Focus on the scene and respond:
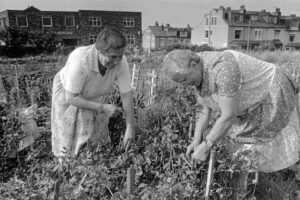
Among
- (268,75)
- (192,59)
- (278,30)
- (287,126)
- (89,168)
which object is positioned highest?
(278,30)

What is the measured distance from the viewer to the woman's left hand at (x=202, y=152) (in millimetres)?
1723

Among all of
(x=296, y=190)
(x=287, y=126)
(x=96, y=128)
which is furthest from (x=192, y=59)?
(x=296, y=190)

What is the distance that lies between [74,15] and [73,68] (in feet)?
114

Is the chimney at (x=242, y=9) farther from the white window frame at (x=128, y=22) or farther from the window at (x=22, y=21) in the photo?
the window at (x=22, y=21)

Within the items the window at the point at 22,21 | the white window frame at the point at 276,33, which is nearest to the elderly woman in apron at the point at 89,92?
the window at the point at 22,21

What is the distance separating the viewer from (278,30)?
45.5 m

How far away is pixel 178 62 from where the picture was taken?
1574mm

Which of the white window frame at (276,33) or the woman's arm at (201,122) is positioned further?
the white window frame at (276,33)

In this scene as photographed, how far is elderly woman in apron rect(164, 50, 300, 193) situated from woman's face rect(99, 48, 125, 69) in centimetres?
33

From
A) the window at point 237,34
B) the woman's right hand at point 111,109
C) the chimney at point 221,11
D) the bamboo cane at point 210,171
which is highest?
the chimney at point 221,11

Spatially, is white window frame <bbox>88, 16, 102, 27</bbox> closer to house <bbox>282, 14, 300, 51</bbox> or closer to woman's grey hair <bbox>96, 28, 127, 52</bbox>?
house <bbox>282, 14, 300, 51</bbox>

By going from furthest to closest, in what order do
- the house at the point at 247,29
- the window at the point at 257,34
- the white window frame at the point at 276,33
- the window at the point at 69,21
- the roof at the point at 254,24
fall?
1. the white window frame at the point at 276,33
2. the window at the point at 257,34
3. the house at the point at 247,29
4. the roof at the point at 254,24
5. the window at the point at 69,21

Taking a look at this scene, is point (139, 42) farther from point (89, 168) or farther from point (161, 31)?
point (89, 168)

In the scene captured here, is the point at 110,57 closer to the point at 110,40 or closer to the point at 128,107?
the point at 110,40
